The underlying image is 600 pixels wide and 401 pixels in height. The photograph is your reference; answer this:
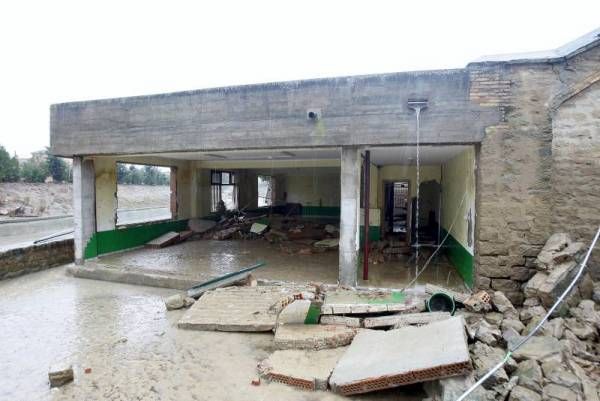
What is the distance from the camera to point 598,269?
558 cm

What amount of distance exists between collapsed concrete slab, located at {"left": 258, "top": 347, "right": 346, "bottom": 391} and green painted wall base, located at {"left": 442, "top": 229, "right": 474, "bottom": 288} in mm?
3283

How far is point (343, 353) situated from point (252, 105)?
4914 mm

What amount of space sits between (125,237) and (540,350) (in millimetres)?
10569

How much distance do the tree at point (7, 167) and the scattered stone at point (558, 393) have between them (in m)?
30.1

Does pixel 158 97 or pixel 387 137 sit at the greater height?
pixel 158 97

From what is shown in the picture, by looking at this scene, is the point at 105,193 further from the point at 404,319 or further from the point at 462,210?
the point at 462,210

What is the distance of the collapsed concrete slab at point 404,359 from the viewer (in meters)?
3.52

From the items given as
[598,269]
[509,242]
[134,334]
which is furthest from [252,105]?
[598,269]

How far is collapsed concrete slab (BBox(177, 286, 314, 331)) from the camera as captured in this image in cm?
556

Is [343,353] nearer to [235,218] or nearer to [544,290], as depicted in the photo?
[544,290]

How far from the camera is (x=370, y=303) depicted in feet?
17.8

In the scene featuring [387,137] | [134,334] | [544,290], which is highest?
[387,137]

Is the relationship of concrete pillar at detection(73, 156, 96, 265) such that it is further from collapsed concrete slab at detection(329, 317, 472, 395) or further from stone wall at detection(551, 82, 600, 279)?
stone wall at detection(551, 82, 600, 279)

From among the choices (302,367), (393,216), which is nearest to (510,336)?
(302,367)
